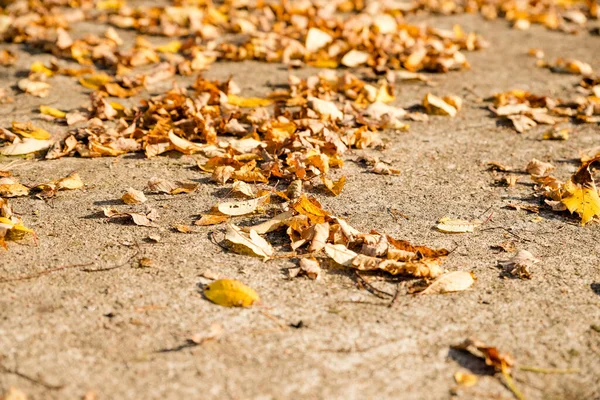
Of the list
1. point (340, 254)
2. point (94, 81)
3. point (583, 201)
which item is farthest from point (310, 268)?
point (94, 81)

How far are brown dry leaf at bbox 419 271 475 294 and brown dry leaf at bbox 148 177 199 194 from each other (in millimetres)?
1200

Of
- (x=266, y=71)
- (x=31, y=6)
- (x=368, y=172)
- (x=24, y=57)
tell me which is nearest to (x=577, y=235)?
(x=368, y=172)

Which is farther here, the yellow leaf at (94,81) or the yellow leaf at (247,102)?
the yellow leaf at (94,81)

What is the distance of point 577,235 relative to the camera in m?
2.69

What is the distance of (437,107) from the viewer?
3.96 m

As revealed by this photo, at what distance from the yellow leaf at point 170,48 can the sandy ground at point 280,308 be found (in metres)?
1.81

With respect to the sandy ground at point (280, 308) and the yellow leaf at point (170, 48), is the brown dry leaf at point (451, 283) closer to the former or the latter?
the sandy ground at point (280, 308)

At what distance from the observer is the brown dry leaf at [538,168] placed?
3.24 m

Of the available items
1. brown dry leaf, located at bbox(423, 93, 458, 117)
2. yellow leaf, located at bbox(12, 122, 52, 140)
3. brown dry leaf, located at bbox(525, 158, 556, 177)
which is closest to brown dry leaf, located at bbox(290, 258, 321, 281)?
brown dry leaf, located at bbox(525, 158, 556, 177)

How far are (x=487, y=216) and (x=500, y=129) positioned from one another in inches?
45.8

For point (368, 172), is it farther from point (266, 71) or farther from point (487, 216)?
point (266, 71)

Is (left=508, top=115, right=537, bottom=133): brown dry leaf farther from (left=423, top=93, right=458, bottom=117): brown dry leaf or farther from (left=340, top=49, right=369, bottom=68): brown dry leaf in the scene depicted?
(left=340, top=49, right=369, bottom=68): brown dry leaf

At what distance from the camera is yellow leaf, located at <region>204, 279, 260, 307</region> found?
2.16 metres

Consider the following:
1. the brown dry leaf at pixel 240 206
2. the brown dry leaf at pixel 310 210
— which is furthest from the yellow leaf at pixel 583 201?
the brown dry leaf at pixel 240 206
